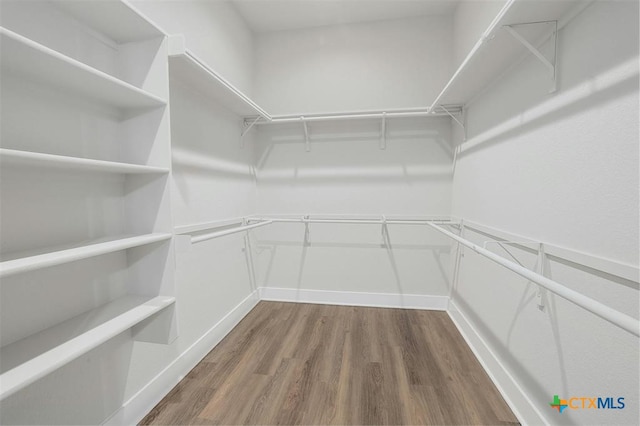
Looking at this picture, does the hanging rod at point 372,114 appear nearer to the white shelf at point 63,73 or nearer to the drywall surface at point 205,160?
the drywall surface at point 205,160

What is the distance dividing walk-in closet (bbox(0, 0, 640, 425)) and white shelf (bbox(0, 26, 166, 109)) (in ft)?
0.03

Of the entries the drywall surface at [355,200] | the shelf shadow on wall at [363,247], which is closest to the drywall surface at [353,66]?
the drywall surface at [355,200]

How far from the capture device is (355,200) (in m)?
2.56

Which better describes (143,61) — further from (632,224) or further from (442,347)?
(442,347)

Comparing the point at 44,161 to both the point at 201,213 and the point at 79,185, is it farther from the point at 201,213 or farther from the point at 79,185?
the point at 201,213

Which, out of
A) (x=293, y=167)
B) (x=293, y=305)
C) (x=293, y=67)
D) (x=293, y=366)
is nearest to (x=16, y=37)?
(x=293, y=366)

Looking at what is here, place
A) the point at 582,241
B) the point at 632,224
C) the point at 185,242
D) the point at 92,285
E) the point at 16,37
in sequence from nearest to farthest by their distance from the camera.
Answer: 1. the point at 16,37
2. the point at 632,224
3. the point at 582,241
4. the point at 92,285
5. the point at 185,242

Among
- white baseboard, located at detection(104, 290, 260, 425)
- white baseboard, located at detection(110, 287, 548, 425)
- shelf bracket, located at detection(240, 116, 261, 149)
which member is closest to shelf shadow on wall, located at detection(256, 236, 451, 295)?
white baseboard, located at detection(110, 287, 548, 425)

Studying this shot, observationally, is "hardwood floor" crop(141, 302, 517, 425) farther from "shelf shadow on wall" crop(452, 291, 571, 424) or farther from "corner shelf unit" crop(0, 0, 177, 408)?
"corner shelf unit" crop(0, 0, 177, 408)

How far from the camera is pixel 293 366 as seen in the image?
1666 mm

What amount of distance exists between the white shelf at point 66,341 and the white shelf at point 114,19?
112cm

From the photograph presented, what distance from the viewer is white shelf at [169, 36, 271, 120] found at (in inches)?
45.6

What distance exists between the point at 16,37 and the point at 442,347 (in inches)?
96.3

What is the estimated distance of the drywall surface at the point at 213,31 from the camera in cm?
141
